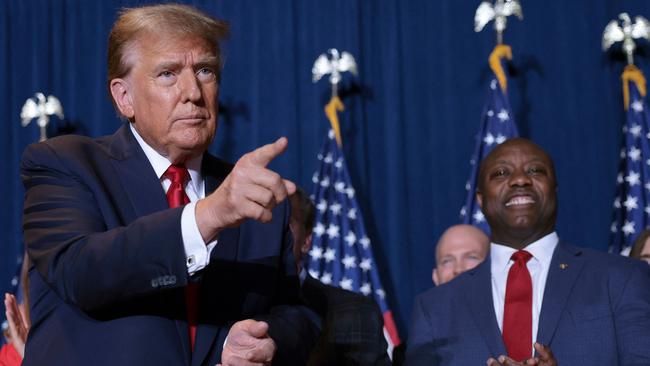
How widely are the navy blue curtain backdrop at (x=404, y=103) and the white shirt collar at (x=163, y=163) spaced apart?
341cm

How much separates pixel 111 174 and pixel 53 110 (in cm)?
393

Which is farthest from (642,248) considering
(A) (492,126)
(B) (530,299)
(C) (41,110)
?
(C) (41,110)

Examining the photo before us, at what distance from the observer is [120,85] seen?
1.79 metres

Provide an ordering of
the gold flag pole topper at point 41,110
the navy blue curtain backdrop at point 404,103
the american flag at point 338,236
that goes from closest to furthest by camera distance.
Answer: the american flag at point 338,236 < the navy blue curtain backdrop at point 404,103 < the gold flag pole topper at point 41,110

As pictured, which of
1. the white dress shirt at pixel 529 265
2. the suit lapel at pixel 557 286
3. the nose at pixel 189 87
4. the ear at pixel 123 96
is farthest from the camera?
the white dress shirt at pixel 529 265

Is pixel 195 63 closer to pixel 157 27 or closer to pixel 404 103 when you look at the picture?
pixel 157 27

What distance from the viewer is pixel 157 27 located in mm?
1693

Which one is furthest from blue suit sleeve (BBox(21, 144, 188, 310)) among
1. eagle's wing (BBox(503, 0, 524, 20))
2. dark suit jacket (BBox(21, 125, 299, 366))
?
eagle's wing (BBox(503, 0, 524, 20))

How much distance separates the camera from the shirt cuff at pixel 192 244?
54.4 inches

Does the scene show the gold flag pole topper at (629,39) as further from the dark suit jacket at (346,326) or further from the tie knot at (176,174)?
the tie knot at (176,174)

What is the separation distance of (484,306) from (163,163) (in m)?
1.67

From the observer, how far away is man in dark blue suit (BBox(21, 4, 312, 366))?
1.38 metres

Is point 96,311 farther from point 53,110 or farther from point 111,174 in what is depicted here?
point 53,110

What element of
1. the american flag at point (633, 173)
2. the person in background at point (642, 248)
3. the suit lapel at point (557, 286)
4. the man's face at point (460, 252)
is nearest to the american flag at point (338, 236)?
the man's face at point (460, 252)
